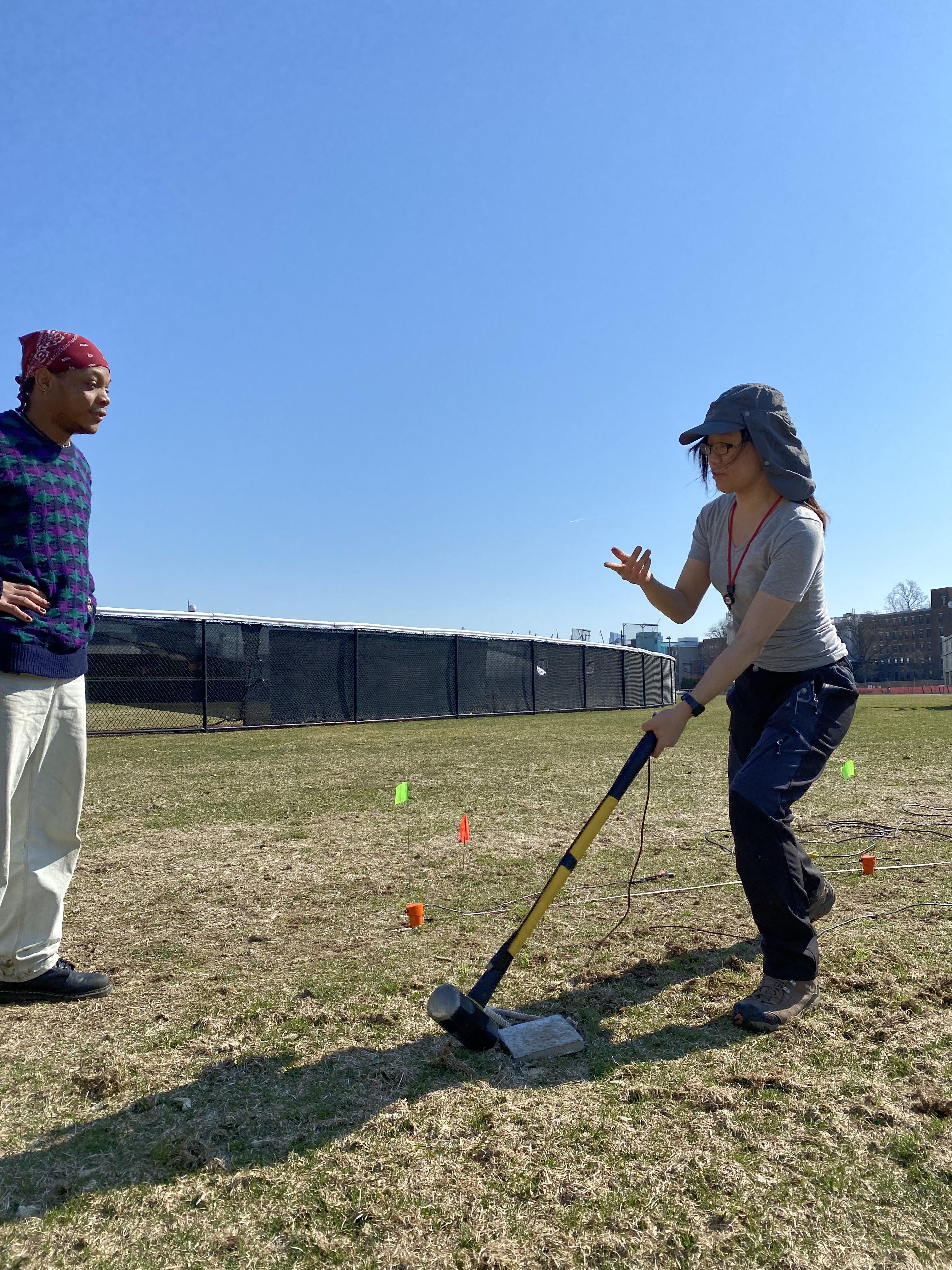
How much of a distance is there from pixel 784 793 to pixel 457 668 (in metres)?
15.8

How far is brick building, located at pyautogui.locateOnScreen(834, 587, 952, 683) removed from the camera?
9188cm

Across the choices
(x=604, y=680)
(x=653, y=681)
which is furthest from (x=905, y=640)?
(x=604, y=680)

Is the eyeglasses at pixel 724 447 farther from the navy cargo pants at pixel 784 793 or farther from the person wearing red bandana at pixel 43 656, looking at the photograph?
the person wearing red bandana at pixel 43 656

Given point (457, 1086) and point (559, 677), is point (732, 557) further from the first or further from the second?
point (559, 677)

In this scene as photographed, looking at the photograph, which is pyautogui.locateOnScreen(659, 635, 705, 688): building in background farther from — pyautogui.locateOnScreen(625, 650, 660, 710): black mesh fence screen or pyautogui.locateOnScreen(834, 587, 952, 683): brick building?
pyautogui.locateOnScreen(625, 650, 660, 710): black mesh fence screen

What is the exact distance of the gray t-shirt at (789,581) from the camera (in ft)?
8.61

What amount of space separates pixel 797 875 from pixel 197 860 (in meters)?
3.22

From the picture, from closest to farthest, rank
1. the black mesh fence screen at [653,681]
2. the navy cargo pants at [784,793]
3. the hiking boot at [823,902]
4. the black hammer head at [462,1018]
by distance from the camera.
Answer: the black hammer head at [462,1018], the navy cargo pants at [784,793], the hiking boot at [823,902], the black mesh fence screen at [653,681]

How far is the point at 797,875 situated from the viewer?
2.53 metres

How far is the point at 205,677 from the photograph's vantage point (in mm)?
13766

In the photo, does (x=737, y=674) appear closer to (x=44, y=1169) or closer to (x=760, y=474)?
(x=760, y=474)

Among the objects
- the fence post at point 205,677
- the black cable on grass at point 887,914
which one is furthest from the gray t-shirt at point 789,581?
the fence post at point 205,677

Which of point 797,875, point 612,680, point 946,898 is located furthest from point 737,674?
point 612,680

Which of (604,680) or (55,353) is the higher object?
(55,353)
